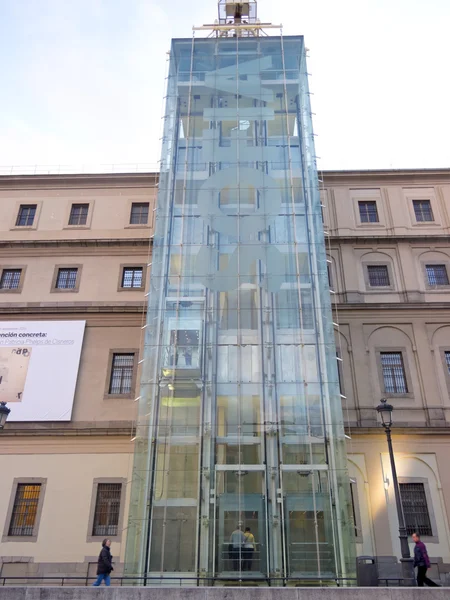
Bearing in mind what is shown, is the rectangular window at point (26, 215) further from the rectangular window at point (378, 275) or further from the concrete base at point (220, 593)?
the concrete base at point (220, 593)

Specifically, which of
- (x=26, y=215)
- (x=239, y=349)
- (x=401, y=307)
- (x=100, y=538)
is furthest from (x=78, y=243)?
(x=401, y=307)

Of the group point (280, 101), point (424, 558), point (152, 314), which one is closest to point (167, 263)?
point (152, 314)

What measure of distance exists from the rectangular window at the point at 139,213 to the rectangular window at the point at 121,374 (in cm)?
722

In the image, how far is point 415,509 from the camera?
20562mm

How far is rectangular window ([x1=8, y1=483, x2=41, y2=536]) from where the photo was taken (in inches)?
804

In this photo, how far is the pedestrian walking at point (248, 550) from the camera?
1597cm

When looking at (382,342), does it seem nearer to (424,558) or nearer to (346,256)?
(346,256)

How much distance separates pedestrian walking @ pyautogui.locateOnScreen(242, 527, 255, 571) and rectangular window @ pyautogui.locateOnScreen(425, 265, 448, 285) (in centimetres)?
1474

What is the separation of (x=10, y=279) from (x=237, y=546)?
656 inches

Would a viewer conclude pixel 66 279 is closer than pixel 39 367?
No

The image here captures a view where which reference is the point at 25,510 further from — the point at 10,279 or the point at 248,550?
the point at 10,279

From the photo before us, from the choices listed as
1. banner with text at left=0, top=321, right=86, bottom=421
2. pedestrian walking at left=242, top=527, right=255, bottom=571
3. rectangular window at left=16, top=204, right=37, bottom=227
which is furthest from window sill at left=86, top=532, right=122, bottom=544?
rectangular window at left=16, top=204, right=37, bottom=227

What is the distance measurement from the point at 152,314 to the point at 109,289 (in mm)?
5769

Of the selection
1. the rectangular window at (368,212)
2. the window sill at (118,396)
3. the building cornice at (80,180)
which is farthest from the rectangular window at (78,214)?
the rectangular window at (368,212)
